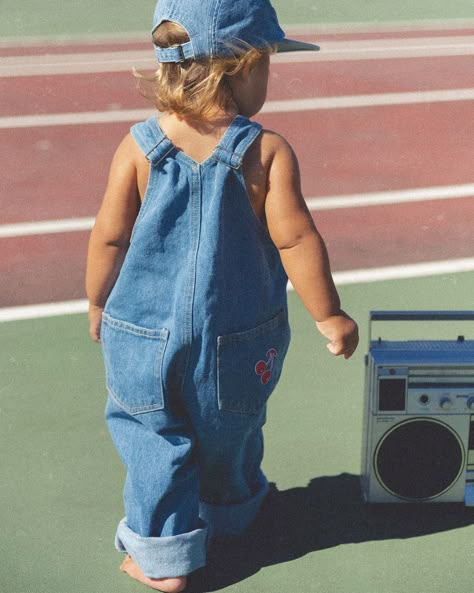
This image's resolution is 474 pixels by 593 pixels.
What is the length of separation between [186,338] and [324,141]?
223 inches

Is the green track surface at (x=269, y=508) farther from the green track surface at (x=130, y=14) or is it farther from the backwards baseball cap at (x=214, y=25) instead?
the green track surface at (x=130, y=14)

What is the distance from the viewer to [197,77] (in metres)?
2.95

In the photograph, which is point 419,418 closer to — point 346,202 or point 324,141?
point 346,202

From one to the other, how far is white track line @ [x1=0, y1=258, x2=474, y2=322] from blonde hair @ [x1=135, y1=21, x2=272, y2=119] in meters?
2.57

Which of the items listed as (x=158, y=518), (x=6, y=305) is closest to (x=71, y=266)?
(x=6, y=305)

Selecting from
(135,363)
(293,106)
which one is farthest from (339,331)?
(293,106)

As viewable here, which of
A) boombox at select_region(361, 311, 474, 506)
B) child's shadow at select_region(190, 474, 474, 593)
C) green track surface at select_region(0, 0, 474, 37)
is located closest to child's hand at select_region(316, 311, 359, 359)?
boombox at select_region(361, 311, 474, 506)

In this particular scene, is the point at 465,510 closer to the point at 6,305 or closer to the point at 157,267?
the point at 157,267

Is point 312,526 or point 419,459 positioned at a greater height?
point 419,459

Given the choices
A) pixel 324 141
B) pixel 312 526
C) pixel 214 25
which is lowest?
pixel 312 526

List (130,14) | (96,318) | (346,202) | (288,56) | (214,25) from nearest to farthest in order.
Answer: (214,25) → (96,318) → (346,202) → (288,56) → (130,14)

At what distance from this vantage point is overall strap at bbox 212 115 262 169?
2.94 metres

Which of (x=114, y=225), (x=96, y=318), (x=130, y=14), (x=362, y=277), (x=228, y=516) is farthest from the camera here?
(x=130, y=14)

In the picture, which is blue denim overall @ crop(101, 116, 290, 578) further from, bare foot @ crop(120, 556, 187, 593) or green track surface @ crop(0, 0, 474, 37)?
green track surface @ crop(0, 0, 474, 37)
